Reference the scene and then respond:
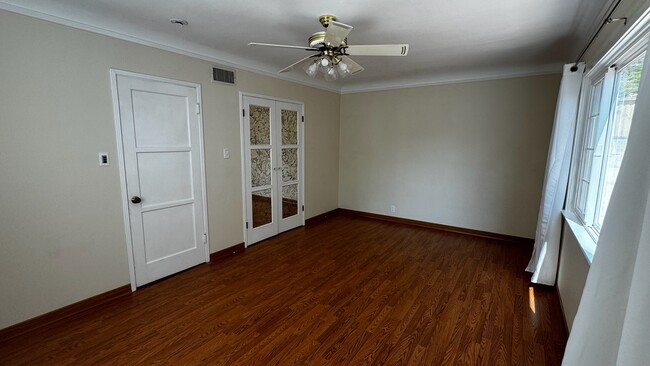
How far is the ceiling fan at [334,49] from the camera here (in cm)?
202

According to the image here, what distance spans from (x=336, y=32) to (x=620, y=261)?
1900 mm

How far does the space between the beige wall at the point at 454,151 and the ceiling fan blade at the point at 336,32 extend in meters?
3.08

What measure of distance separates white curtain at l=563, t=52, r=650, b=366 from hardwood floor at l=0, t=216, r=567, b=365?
1.18m

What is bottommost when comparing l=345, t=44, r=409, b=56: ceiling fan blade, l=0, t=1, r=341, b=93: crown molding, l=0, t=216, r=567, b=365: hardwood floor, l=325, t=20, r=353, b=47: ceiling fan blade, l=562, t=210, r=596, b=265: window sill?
l=0, t=216, r=567, b=365: hardwood floor

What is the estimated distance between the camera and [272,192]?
172 inches

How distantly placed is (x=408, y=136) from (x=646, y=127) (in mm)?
4092

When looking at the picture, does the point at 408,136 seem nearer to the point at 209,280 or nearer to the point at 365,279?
the point at 365,279

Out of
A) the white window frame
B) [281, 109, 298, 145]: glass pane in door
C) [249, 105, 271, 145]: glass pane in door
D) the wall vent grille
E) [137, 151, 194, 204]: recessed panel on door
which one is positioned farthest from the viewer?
[281, 109, 298, 145]: glass pane in door

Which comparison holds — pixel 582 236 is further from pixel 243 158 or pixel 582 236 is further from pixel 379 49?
pixel 243 158

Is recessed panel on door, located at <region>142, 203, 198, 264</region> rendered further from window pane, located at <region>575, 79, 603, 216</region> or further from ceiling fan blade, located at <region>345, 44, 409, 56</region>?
window pane, located at <region>575, 79, 603, 216</region>

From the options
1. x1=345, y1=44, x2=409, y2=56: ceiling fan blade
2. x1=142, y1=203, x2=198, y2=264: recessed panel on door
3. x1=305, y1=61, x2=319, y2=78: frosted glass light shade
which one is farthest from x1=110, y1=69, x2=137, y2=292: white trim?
x1=345, y1=44, x2=409, y2=56: ceiling fan blade

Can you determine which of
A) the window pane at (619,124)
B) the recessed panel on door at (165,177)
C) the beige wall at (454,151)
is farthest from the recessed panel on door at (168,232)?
the window pane at (619,124)

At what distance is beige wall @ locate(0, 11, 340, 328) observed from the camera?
82.0 inches

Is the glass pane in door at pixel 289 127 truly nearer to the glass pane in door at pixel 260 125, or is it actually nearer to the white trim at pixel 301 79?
the glass pane in door at pixel 260 125
